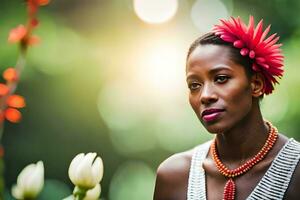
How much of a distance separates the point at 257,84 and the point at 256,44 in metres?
0.15

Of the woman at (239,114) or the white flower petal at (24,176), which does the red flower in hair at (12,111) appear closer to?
the white flower petal at (24,176)

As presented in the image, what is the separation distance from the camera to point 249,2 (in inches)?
308

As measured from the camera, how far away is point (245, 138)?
7.39 ft

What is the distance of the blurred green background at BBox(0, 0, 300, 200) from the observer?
7633 millimetres

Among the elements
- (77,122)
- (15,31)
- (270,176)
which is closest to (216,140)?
(270,176)

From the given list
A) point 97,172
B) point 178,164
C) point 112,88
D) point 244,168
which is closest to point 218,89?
point 244,168

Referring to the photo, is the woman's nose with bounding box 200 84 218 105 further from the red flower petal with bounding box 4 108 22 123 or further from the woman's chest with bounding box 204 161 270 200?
the red flower petal with bounding box 4 108 22 123

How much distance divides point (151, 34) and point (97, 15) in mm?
812

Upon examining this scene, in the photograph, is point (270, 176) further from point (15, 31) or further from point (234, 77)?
point (15, 31)

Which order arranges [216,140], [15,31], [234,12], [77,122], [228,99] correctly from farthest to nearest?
[77,122] < [234,12] < [216,140] < [228,99] < [15,31]

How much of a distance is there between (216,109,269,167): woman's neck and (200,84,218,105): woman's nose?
0.18m

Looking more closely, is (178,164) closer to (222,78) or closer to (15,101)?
(222,78)

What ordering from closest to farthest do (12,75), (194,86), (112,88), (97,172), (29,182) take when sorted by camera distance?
(12,75), (29,182), (97,172), (194,86), (112,88)

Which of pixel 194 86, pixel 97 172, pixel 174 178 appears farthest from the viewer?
pixel 174 178
